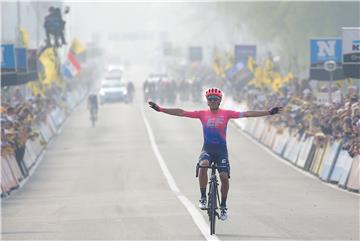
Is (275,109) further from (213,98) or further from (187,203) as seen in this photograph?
(187,203)

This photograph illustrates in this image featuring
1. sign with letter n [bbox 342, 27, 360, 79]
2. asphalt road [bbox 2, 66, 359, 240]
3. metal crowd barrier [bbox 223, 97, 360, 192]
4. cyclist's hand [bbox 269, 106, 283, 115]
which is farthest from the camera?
sign with letter n [bbox 342, 27, 360, 79]

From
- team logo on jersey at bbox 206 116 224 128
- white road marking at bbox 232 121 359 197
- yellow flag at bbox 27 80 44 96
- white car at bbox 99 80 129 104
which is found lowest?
white car at bbox 99 80 129 104

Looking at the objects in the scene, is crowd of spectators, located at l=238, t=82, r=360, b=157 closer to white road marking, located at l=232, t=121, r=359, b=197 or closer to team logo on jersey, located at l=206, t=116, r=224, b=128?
white road marking, located at l=232, t=121, r=359, b=197

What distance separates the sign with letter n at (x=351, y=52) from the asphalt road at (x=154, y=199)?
289 centimetres

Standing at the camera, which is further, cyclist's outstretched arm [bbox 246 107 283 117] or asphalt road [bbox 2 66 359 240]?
asphalt road [bbox 2 66 359 240]

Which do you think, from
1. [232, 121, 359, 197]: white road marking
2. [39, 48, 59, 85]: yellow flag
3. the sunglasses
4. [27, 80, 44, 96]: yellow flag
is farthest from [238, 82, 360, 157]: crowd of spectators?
[39, 48, 59, 85]: yellow flag

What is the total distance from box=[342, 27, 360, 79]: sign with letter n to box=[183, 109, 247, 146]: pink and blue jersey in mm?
12083

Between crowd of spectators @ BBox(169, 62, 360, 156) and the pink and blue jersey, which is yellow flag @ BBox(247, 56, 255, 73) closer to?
crowd of spectators @ BBox(169, 62, 360, 156)

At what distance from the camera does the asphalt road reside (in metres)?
17.4

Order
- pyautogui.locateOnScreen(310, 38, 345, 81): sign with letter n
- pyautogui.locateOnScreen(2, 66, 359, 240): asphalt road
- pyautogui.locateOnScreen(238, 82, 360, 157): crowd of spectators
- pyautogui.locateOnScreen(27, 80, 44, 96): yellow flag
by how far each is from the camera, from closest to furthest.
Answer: pyautogui.locateOnScreen(2, 66, 359, 240): asphalt road, pyautogui.locateOnScreen(238, 82, 360, 157): crowd of spectators, pyautogui.locateOnScreen(310, 38, 345, 81): sign with letter n, pyautogui.locateOnScreen(27, 80, 44, 96): yellow flag

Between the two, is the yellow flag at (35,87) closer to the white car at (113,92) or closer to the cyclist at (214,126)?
the white car at (113,92)

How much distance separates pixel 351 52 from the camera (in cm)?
2698

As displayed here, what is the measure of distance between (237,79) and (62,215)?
125ft

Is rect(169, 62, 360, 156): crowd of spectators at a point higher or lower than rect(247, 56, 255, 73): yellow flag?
higher
